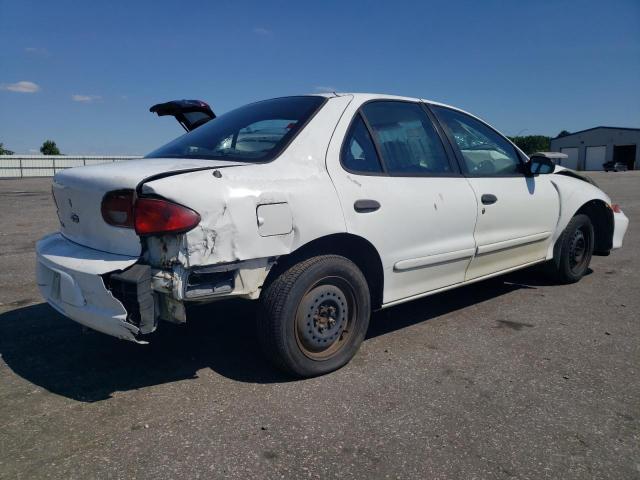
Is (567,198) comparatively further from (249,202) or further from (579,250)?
(249,202)

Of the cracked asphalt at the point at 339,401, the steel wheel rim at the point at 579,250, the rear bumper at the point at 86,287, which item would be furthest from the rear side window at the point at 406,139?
the steel wheel rim at the point at 579,250

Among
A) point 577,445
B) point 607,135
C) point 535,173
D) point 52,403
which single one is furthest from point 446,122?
point 607,135

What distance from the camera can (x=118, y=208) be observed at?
245 cm

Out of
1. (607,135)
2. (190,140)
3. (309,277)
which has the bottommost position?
(309,277)

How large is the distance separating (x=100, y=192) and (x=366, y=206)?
144cm

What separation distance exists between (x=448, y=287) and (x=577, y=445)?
4.98 ft

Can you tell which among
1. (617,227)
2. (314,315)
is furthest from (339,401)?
(617,227)

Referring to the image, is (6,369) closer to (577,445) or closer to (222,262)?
(222,262)

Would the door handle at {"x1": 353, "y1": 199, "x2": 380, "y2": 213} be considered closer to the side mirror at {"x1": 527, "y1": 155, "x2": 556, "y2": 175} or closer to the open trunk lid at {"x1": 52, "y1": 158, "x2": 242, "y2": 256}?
the open trunk lid at {"x1": 52, "y1": 158, "x2": 242, "y2": 256}

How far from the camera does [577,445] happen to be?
2.21 metres

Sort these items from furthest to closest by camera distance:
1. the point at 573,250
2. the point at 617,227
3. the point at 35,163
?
1. the point at 35,163
2. the point at 617,227
3. the point at 573,250

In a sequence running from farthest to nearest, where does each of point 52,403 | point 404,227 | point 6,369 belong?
point 404,227
point 6,369
point 52,403

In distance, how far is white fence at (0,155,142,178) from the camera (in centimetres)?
3588

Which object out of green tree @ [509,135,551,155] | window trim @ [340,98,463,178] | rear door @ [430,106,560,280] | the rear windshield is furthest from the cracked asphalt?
green tree @ [509,135,551,155]
